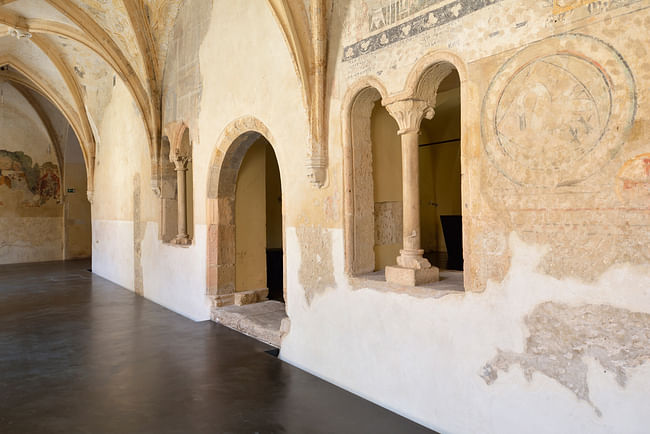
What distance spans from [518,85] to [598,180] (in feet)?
2.57

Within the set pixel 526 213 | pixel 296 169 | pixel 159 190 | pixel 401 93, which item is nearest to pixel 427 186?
pixel 159 190

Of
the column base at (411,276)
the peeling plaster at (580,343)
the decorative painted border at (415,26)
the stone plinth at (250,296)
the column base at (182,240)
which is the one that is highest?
the decorative painted border at (415,26)

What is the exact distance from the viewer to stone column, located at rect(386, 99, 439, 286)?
A: 369 cm

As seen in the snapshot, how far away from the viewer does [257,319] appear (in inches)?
230

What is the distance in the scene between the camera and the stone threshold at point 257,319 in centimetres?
539

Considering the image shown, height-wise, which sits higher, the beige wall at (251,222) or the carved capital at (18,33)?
the carved capital at (18,33)

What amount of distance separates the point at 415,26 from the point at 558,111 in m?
1.39

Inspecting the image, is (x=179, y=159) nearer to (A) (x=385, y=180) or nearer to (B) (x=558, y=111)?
(A) (x=385, y=180)


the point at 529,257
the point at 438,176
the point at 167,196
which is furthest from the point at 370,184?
the point at 438,176

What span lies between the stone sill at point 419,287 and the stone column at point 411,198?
0.07 meters

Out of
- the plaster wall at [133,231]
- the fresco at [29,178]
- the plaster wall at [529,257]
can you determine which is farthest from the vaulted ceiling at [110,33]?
the fresco at [29,178]

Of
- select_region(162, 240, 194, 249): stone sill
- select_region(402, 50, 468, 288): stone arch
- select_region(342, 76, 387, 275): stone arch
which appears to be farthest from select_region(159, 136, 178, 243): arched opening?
select_region(402, 50, 468, 288): stone arch

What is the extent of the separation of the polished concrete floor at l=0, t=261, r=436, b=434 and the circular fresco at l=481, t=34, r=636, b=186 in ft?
6.85

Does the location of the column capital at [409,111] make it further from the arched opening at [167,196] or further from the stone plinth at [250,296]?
the arched opening at [167,196]
